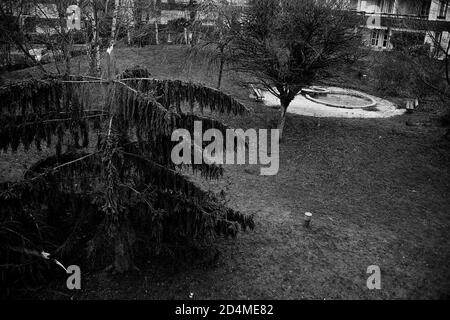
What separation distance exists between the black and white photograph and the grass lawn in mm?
44

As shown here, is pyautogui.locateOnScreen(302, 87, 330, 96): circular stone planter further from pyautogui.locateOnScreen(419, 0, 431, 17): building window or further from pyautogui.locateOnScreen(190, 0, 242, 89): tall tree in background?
pyautogui.locateOnScreen(419, 0, 431, 17): building window

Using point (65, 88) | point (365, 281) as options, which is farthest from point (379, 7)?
point (65, 88)

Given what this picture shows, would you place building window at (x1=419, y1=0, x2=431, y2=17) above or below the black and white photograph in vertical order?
above

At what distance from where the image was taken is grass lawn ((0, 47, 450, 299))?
673cm

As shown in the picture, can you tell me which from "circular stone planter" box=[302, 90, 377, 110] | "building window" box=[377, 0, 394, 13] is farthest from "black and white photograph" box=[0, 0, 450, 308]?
"building window" box=[377, 0, 394, 13]

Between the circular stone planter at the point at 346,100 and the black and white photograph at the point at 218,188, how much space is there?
4.79 m

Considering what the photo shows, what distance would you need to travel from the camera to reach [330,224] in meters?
9.23

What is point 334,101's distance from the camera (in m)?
21.2

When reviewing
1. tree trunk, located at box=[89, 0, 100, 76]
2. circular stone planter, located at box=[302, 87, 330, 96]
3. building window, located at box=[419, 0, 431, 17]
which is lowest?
circular stone planter, located at box=[302, 87, 330, 96]

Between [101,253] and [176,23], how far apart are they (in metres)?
20.9

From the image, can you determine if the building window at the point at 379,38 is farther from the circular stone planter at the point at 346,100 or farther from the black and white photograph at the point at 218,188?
the black and white photograph at the point at 218,188

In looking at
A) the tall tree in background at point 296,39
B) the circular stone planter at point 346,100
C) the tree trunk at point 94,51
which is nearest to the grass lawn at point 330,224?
the tall tree in background at point 296,39

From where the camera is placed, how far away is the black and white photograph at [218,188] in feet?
17.2

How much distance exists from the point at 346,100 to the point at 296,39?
1073 cm
